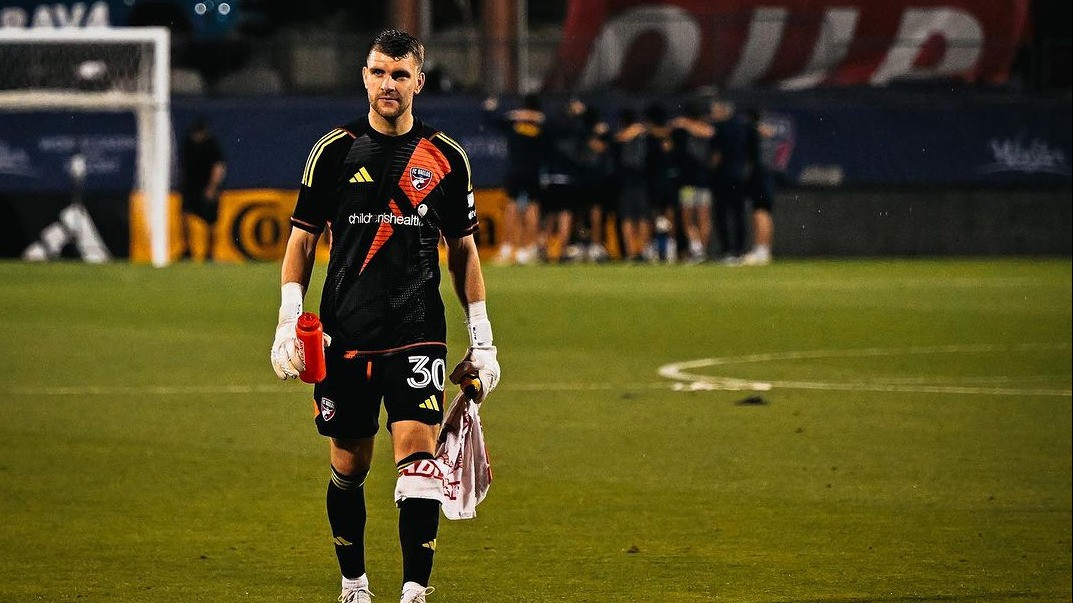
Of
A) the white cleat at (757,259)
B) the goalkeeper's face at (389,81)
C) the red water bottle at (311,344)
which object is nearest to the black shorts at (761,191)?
the white cleat at (757,259)

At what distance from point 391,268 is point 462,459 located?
0.76m

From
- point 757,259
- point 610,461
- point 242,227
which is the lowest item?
point 757,259

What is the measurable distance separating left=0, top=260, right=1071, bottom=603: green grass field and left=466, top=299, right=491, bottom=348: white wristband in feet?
3.67

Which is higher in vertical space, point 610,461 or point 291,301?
point 291,301

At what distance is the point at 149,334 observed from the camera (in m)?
18.9

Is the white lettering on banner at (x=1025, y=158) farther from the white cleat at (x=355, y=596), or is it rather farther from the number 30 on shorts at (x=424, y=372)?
the number 30 on shorts at (x=424, y=372)

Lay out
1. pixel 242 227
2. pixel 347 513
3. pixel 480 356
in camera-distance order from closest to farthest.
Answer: pixel 480 356, pixel 347 513, pixel 242 227

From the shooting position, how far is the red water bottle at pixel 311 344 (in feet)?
20.9

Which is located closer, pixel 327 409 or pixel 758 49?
pixel 327 409

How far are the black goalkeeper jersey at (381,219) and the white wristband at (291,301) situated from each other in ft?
0.34

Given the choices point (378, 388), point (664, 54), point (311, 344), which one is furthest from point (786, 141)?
point (311, 344)

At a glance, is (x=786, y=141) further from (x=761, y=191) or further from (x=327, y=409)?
(x=327, y=409)

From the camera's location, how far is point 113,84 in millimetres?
30312

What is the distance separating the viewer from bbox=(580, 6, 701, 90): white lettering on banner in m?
32.4
